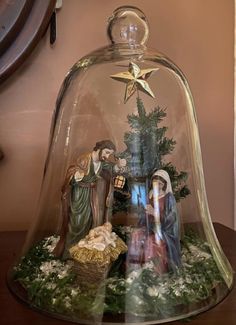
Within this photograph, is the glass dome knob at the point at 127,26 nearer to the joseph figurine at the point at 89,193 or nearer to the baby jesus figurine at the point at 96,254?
the joseph figurine at the point at 89,193

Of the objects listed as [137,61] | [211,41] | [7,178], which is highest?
[211,41]

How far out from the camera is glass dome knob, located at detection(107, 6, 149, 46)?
1.92ft

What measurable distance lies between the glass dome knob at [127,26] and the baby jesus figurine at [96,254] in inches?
10.7

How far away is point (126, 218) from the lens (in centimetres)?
51

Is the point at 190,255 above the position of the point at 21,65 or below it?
below

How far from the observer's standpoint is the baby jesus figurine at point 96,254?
477 millimetres

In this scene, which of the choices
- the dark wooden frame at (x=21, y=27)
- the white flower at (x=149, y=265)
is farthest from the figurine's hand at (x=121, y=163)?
the dark wooden frame at (x=21, y=27)

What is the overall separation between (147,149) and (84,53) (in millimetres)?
416

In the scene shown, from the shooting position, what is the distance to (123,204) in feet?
1.69

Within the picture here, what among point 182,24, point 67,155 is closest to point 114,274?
point 67,155

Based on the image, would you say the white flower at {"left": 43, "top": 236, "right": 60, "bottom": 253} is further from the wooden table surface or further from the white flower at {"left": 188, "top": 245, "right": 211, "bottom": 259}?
the white flower at {"left": 188, "top": 245, "right": 211, "bottom": 259}

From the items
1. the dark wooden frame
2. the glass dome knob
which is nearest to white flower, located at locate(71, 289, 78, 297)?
the glass dome knob

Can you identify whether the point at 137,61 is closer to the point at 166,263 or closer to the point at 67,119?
the point at 67,119

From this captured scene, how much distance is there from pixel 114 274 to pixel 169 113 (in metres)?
0.23
